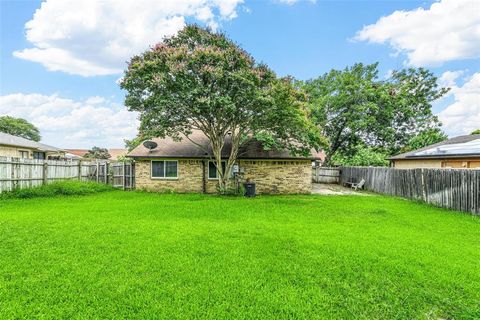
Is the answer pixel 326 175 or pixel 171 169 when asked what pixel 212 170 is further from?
pixel 326 175

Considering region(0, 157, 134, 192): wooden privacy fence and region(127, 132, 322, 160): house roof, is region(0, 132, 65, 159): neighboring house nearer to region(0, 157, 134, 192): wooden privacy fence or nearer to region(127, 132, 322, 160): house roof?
region(0, 157, 134, 192): wooden privacy fence

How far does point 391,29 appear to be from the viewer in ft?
56.2

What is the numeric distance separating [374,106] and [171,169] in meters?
16.9

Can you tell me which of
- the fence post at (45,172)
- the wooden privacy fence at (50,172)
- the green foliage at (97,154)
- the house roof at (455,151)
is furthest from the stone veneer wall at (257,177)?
the green foliage at (97,154)

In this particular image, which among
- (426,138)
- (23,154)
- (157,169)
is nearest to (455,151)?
(426,138)

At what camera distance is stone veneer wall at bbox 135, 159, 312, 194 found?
1600 centimetres

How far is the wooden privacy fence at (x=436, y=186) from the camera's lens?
984 centimetres

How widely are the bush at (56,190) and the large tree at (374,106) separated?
17727 millimetres

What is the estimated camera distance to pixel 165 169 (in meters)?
16.2

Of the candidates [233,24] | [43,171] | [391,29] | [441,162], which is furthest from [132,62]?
[441,162]

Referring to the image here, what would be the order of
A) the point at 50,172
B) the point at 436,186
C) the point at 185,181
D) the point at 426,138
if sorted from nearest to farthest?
the point at 436,186, the point at 50,172, the point at 185,181, the point at 426,138

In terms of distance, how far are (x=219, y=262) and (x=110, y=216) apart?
16.6 feet

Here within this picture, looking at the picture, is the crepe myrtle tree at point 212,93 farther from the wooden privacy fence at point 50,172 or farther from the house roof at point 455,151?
the house roof at point 455,151

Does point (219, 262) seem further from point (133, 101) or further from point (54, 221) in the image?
point (133, 101)
